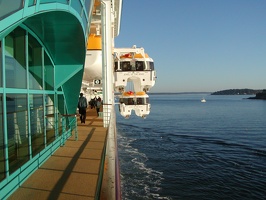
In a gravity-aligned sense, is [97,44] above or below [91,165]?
above

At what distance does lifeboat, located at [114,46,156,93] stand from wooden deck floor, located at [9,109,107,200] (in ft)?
50.1

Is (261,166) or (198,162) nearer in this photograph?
(261,166)

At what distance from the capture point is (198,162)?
19.7 m

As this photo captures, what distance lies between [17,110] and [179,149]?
63.1 feet

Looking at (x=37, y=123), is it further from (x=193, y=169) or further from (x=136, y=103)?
(x=136, y=103)

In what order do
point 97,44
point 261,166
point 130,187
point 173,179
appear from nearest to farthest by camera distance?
point 130,187, point 173,179, point 261,166, point 97,44

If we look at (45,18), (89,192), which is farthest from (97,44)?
(89,192)

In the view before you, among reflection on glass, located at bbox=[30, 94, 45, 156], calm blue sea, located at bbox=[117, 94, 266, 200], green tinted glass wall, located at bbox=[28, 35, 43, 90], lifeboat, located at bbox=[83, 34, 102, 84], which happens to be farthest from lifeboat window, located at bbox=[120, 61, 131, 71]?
reflection on glass, located at bbox=[30, 94, 45, 156]

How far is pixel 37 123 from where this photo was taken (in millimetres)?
7652

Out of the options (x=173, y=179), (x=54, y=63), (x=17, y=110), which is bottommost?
(x=173, y=179)

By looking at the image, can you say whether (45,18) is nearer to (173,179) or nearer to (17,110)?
(17,110)

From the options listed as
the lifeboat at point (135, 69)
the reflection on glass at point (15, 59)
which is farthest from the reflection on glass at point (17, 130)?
the lifeboat at point (135, 69)

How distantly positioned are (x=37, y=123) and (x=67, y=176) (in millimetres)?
2341

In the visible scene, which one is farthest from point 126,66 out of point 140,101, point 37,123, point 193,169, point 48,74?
point 37,123
